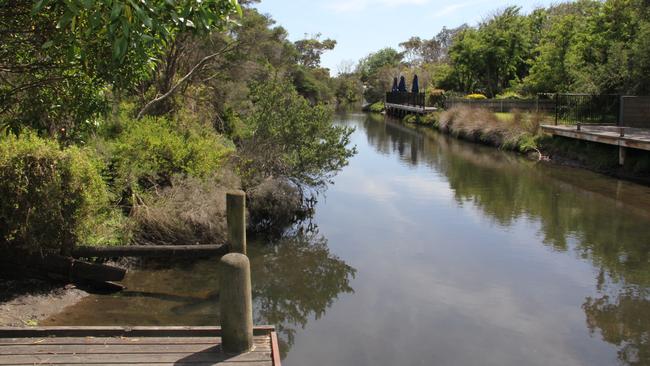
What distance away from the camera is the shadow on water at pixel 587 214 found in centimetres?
839

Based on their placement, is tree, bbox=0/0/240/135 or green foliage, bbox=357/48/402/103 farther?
green foliage, bbox=357/48/402/103

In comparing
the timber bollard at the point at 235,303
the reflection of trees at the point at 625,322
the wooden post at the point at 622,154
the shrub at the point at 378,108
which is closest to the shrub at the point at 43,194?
the timber bollard at the point at 235,303

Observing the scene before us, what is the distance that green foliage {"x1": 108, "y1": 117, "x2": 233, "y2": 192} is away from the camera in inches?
407

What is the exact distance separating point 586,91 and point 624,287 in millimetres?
20258

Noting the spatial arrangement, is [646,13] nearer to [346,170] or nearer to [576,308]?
[346,170]

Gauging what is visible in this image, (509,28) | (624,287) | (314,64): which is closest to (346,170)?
(624,287)

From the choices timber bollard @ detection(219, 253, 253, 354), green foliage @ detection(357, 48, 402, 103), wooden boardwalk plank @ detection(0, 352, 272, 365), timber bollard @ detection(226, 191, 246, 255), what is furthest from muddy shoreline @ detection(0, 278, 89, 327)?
green foliage @ detection(357, 48, 402, 103)

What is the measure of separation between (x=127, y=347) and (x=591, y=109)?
26699 mm

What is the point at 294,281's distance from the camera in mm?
9945

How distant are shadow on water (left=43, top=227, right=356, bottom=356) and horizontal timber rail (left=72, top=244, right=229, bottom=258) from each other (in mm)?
664

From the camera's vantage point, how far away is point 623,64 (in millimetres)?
24984

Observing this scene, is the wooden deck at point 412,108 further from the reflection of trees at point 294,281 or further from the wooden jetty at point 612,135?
the reflection of trees at point 294,281

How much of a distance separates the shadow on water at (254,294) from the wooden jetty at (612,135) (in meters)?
11.8

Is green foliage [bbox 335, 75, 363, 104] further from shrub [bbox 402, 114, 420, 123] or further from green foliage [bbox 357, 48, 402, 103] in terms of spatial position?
shrub [bbox 402, 114, 420, 123]
